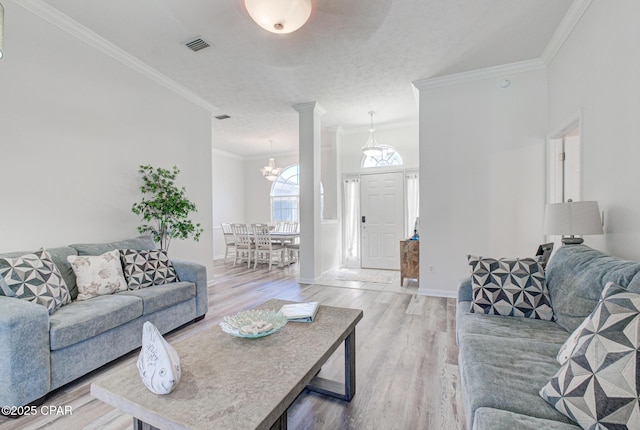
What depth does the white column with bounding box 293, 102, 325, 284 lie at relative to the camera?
4668 millimetres

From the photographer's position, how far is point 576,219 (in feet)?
6.56

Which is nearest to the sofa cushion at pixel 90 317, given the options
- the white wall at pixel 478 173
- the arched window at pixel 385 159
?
the white wall at pixel 478 173

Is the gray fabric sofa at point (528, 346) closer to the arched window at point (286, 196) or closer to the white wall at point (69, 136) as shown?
the white wall at point (69, 136)

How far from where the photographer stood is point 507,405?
3.34 ft

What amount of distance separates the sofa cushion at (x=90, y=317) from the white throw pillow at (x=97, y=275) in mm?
97

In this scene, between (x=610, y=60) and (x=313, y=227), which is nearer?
(x=610, y=60)

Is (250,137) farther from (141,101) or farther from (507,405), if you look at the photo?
(507,405)

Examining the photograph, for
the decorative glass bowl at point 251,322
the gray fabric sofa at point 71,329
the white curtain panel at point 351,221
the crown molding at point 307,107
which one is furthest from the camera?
the white curtain panel at point 351,221

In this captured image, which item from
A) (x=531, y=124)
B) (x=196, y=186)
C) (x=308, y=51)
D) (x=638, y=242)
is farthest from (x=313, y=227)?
(x=638, y=242)

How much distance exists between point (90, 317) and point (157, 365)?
132cm

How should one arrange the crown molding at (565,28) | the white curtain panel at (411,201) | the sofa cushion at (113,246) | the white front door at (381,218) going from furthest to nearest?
the white front door at (381,218) < the white curtain panel at (411,201) < the sofa cushion at (113,246) < the crown molding at (565,28)

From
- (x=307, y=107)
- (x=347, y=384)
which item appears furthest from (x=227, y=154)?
(x=347, y=384)

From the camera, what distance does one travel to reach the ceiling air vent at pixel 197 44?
2904mm

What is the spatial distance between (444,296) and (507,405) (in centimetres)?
297
